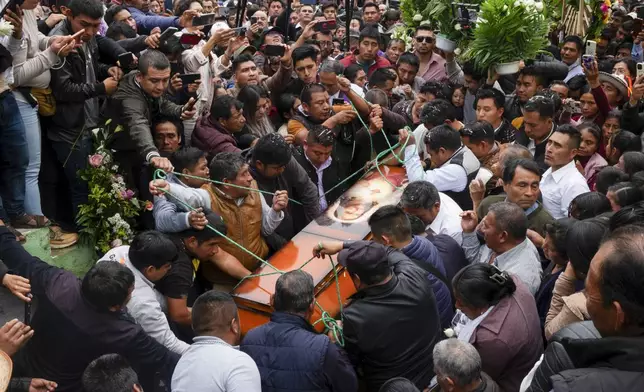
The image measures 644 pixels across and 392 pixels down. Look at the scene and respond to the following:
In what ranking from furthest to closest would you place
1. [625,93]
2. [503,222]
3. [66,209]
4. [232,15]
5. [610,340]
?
1. [232,15]
2. [625,93]
3. [66,209]
4. [503,222]
5. [610,340]

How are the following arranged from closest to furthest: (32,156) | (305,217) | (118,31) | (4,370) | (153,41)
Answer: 1. (4,370)
2. (32,156)
3. (305,217)
4. (153,41)
5. (118,31)

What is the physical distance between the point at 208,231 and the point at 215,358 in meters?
1.11

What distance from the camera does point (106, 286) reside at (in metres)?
3.33

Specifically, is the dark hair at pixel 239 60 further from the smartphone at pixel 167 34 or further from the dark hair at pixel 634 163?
the dark hair at pixel 634 163

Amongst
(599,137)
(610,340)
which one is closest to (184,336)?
(610,340)

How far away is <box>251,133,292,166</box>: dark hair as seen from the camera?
4.52 meters

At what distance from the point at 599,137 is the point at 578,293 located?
2617mm

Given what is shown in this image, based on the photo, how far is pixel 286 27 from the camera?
26.5 ft

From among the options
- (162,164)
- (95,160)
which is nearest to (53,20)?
(95,160)

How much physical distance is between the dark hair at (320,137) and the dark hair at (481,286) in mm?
1999

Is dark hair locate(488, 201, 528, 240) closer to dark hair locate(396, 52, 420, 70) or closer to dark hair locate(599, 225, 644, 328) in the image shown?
dark hair locate(599, 225, 644, 328)

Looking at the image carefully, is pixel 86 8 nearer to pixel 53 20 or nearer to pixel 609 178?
pixel 53 20

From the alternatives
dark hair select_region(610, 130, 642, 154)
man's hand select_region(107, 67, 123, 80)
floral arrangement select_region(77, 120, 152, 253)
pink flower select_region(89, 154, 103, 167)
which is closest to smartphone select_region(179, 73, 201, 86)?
man's hand select_region(107, 67, 123, 80)

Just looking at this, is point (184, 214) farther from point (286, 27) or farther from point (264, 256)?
point (286, 27)
